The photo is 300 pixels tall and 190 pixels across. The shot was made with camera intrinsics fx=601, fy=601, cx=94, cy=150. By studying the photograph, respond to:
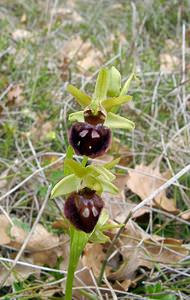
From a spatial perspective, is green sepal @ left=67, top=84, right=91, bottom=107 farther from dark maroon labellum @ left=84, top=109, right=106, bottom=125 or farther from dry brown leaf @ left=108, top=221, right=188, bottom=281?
dry brown leaf @ left=108, top=221, right=188, bottom=281

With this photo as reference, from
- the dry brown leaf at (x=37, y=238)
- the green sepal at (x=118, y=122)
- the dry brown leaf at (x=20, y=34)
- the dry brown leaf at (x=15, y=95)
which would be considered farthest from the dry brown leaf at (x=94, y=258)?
the dry brown leaf at (x=20, y=34)

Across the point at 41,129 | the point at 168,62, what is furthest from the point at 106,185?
the point at 168,62

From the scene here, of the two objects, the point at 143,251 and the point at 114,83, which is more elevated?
the point at 114,83

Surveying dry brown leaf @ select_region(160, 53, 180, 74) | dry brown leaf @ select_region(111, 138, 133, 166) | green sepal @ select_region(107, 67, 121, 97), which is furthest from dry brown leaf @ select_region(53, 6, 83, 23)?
green sepal @ select_region(107, 67, 121, 97)

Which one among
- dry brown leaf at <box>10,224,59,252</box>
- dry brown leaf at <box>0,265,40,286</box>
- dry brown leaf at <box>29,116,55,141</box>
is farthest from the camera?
dry brown leaf at <box>29,116,55,141</box>

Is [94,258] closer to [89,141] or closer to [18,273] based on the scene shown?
[18,273]

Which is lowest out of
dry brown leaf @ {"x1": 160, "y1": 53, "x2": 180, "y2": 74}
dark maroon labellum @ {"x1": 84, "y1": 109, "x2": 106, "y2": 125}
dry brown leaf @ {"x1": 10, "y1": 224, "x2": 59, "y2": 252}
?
dry brown leaf @ {"x1": 10, "y1": 224, "x2": 59, "y2": 252}
